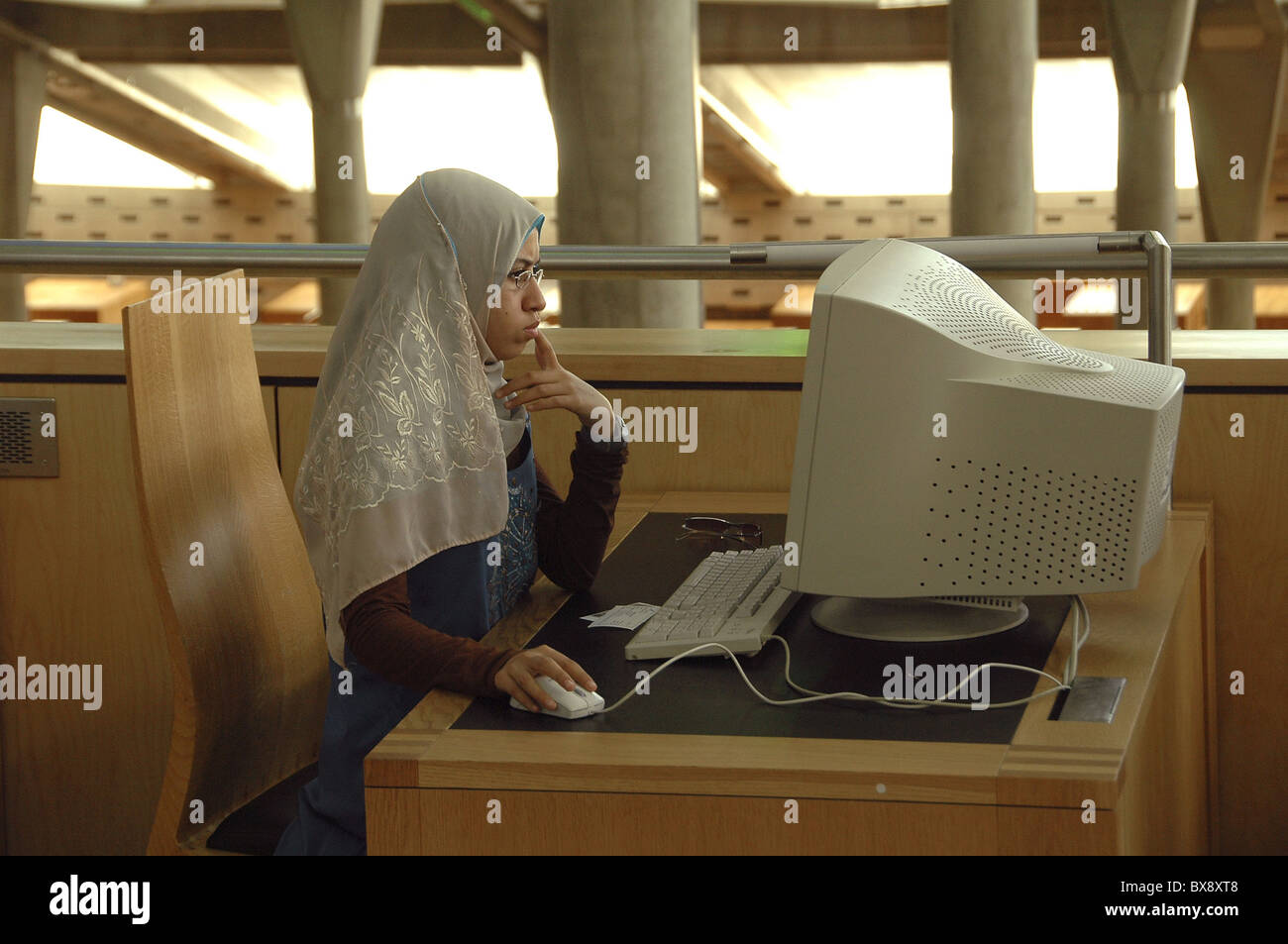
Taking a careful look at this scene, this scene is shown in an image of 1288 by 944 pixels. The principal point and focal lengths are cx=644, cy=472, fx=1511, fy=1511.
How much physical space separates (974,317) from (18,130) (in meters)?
14.7

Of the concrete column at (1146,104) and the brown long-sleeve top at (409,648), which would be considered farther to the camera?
the concrete column at (1146,104)

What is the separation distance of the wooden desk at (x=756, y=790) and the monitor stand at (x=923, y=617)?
0.18 meters

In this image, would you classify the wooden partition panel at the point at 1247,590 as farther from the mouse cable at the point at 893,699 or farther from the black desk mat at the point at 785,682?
the mouse cable at the point at 893,699

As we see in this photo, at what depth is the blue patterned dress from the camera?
163cm

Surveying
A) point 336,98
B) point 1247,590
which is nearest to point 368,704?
point 1247,590

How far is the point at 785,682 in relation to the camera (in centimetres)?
152

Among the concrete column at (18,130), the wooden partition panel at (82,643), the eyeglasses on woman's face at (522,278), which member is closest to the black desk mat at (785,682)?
the eyeglasses on woman's face at (522,278)

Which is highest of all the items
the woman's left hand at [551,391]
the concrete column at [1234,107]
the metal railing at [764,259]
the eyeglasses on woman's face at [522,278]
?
the concrete column at [1234,107]

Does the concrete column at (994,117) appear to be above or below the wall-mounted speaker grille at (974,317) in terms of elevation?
above

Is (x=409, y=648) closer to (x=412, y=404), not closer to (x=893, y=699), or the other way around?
(x=412, y=404)

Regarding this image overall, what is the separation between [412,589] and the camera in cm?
170

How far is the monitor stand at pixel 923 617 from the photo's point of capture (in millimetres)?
1632

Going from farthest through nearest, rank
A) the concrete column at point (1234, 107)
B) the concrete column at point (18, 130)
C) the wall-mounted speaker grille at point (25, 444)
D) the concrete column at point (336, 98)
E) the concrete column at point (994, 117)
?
the concrete column at point (18, 130) → the concrete column at point (1234, 107) → the concrete column at point (336, 98) → the concrete column at point (994, 117) → the wall-mounted speaker grille at point (25, 444)
